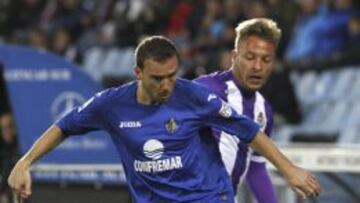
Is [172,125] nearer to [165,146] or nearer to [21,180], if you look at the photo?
[165,146]

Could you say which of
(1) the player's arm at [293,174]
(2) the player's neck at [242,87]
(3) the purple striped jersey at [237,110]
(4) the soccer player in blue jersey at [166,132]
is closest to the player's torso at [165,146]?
(4) the soccer player in blue jersey at [166,132]

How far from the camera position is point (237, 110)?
21.1 ft

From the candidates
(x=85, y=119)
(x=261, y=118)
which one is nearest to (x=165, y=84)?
(x=85, y=119)

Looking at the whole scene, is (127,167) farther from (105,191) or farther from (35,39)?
(35,39)

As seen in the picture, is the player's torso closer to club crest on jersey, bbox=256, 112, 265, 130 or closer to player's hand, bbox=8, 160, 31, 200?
player's hand, bbox=8, 160, 31, 200

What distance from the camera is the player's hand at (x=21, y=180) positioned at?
5762mm

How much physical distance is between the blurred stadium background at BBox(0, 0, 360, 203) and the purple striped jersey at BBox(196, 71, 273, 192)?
1.51 m

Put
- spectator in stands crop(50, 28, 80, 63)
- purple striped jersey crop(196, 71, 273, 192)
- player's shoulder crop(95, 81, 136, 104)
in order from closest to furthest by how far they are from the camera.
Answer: player's shoulder crop(95, 81, 136, 104) → purple striped jersey crop(196, 71, 273, 192) → spectator in stands crop(50, 28, 80, 63)

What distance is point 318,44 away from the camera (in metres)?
12.6

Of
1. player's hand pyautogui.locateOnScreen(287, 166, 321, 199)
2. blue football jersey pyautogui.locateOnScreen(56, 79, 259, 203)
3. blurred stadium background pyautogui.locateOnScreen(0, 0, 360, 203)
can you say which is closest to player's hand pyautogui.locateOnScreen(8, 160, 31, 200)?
blue football jersey pyautogui.locateOnScreen(56, 79, 259, 203)

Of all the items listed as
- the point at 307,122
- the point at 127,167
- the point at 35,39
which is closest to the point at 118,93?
the point at 127,167

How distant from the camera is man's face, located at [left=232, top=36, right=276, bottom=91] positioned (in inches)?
248

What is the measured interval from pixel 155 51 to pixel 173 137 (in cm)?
42

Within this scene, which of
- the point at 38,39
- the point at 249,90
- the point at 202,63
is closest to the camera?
the point at 249,90
